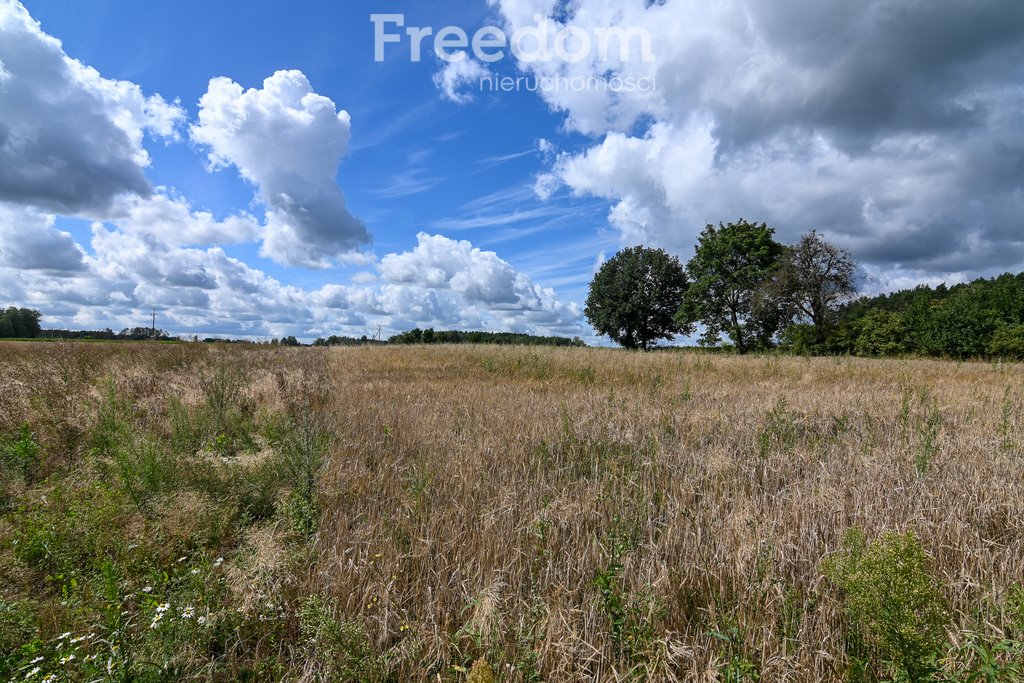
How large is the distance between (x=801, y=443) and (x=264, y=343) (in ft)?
141

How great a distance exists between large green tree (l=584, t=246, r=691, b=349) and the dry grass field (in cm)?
4177

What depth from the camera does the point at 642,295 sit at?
155 feet

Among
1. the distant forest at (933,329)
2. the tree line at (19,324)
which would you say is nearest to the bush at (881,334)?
the distant forest at (933,329)

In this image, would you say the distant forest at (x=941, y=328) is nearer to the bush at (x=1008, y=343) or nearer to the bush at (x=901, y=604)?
the bush at (x=1008, y=343)

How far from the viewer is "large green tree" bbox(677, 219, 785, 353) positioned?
3694cm

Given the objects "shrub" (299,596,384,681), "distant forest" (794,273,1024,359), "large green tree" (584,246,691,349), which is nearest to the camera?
"shrub" (299,596,384,681)

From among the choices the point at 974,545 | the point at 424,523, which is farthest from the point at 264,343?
the point at 974,545

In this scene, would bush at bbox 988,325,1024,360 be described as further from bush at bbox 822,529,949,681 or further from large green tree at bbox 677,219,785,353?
bush at bbox 822,529,949,681

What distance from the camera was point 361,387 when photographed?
10875 mm

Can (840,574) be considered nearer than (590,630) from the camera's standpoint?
Yes

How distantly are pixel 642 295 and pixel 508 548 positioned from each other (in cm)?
4697

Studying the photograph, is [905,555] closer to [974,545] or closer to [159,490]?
[974,545]

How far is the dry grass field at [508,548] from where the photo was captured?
2125 millimetres

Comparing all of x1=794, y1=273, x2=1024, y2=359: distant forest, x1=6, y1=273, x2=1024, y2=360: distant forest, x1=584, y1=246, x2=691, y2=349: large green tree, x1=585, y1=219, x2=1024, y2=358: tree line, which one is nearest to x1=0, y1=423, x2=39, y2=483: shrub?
x1=6, y1=273, x2=1024, y2=360: distant forest
